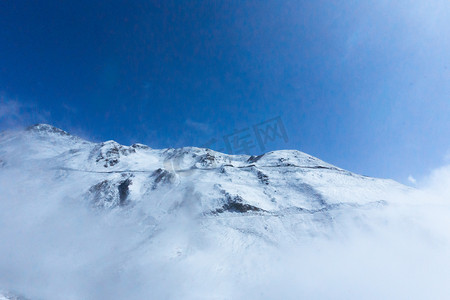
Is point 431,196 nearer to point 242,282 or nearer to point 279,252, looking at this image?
point 279,252

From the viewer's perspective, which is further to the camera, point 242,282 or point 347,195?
point 347,195

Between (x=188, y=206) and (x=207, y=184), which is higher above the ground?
(x=207, y=184)

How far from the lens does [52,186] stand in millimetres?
38500

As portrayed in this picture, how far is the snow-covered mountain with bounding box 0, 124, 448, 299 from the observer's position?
21386 millimetres

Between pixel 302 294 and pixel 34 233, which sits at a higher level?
pixel 34 233

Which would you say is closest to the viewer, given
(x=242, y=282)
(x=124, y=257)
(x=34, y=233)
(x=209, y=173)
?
(x=242, y=282)

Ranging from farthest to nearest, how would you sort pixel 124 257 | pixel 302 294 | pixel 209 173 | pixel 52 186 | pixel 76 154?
pixel 76 154 < pixel 209 173 < pixel 52 186 < pixel 124 257 < pixel 302 294

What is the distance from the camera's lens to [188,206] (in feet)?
103

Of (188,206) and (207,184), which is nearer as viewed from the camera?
(188,206)

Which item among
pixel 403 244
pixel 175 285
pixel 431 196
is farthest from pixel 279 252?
pixel 431 196

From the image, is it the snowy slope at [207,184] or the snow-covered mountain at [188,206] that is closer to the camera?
the snow-covered mountain at [188,206]

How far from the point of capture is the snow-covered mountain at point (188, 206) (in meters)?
21.4

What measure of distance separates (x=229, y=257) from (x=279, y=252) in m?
5.60

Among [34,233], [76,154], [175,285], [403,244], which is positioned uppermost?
[76,154]
